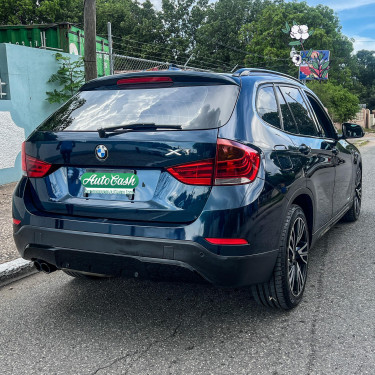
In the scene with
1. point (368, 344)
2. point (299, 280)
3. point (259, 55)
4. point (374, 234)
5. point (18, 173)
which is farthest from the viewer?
point (259, 55)

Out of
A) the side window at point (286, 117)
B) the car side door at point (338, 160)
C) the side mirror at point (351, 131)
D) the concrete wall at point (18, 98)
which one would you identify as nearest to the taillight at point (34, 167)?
the side window at point (286, 117)

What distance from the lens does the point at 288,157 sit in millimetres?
3295

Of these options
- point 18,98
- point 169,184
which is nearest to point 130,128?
point 169,184

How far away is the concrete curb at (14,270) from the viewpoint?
13.8ft

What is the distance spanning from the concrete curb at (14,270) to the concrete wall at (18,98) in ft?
14.3

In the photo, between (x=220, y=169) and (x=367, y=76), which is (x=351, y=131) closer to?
(x=220, y=169)

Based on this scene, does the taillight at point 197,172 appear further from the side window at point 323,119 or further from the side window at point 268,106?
the side window at point 323,119

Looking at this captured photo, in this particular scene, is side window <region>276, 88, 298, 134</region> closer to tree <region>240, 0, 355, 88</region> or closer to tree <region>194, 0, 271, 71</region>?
tree <region>240, 0, 355, 88</region>

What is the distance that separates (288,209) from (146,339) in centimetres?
131

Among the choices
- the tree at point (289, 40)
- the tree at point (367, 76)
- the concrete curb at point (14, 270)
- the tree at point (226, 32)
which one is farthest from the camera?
the tree at point (367, 76)

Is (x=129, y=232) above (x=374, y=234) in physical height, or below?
above

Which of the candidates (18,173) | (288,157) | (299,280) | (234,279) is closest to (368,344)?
(299,280)

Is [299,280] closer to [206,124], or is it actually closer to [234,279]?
[234,279]

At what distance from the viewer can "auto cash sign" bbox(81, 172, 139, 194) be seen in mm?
2826
